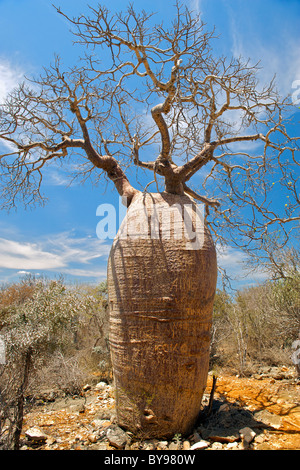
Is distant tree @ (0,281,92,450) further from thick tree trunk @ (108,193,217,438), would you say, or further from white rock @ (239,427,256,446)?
white rock @ (239,427,256,446)

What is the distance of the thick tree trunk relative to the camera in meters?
2.69

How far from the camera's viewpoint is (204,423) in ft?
9.93

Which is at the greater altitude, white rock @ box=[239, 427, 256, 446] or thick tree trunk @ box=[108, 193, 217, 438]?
thick tree trunk @ box=[108, 193, 217, 438]

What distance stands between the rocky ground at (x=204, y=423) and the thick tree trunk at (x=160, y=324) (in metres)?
0.20

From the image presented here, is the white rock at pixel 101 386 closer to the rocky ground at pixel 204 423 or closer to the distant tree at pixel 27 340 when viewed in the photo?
the rocky ground at pixel 204 423

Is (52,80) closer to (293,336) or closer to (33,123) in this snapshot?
(33,123)

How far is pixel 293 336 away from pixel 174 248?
4.47 m

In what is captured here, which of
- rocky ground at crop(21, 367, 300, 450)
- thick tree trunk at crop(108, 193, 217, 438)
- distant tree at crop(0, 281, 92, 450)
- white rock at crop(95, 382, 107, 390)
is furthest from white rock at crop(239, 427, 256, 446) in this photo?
white rock at crop(95, 382, 107, 390)

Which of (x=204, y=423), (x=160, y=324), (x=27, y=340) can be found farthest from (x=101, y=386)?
(x=160, y=324)

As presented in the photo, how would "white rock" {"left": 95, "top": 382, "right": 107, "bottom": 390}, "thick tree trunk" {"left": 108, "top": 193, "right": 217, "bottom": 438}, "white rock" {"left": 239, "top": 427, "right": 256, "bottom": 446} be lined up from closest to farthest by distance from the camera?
"white rock" {"left": 239, "top": 427, "right": 256, "bottom": 446} → "thick tree trunk" {"left": 108, "top": 193, "right": 217, "bottom": 438} → "white rock" {"left": 95, "top": 382, "right": 107, "bottom": 390}

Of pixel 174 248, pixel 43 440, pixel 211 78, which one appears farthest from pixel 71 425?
pixel 211 78

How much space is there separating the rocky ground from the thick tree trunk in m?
0.20

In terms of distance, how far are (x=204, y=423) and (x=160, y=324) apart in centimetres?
128

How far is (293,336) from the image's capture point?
19.2 feet
